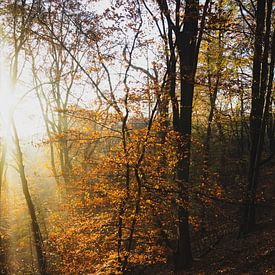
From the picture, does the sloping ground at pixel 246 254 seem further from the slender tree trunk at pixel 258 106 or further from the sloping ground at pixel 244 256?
the slender tree trunk at pixel 258 106

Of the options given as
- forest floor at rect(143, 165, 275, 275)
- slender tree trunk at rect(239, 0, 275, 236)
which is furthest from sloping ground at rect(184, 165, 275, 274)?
slender tree trunk at rect(239, 0, 275, 236)

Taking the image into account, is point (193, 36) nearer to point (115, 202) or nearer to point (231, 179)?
point (115, 202)

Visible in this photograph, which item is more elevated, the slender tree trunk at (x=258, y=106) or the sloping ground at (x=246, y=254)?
the slender tree trunk at (x=258, y=106)

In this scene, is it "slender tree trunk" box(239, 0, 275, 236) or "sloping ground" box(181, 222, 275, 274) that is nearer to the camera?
"sloping ground" box(181, 222, 275, 274)

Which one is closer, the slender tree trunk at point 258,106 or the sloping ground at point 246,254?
the sloping ground at point 246,254

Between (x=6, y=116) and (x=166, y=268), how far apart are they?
1014 centimetres

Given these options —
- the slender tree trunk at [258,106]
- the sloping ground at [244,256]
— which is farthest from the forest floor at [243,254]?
the slender tree trunk at [258,106]

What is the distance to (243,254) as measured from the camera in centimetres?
903

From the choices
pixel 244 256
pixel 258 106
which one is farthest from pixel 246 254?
pixel 258 106

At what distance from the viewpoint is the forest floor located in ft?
25.9

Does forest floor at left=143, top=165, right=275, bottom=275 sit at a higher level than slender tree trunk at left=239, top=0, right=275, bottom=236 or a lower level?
lower

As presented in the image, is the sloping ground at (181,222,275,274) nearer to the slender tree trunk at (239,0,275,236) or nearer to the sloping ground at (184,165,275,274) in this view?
the sloping ground at (184,165,275,274)

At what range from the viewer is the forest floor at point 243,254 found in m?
7.90

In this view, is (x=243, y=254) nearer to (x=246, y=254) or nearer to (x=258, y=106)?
(x=246, y=254)
